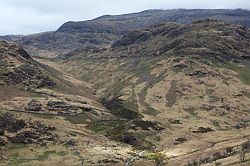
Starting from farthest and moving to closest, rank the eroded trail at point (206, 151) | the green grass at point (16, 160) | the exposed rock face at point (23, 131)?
the exposed rock face at point (23, 131) → the green grass at point (16, 160) → the eroded trail at point (206, 151)

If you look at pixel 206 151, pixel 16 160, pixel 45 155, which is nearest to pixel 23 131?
pixel 45 155

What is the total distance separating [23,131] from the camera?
18800 cm

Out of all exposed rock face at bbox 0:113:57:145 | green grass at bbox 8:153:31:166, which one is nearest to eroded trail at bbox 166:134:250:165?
green grass at bbox 8:153:31:166

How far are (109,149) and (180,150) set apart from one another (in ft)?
91.1

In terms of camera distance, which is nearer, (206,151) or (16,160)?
(16,160)

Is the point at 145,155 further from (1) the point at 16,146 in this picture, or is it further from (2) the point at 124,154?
(1) the point at 16,146

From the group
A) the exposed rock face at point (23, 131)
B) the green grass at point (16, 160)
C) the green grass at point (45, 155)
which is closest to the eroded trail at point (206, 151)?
the green grass at point (45, 155)

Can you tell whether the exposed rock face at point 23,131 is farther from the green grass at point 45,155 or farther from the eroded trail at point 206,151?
the eroded trail at point 206,151

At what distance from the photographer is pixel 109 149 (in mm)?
175000

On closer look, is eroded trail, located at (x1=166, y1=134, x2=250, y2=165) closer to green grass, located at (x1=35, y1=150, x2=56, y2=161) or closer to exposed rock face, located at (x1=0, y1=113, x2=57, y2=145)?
green grass, located at (x1=35, y1=150, x2=56, y2=161)

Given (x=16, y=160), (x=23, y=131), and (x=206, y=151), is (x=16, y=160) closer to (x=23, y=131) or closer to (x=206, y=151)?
(x=23, y=131)

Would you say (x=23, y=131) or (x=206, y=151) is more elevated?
(x=23, y=131)

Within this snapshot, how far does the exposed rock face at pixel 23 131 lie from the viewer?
18312 cm

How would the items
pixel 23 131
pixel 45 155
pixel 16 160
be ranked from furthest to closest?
pixel 23 131, pixel 45 155, pixel 16 160
